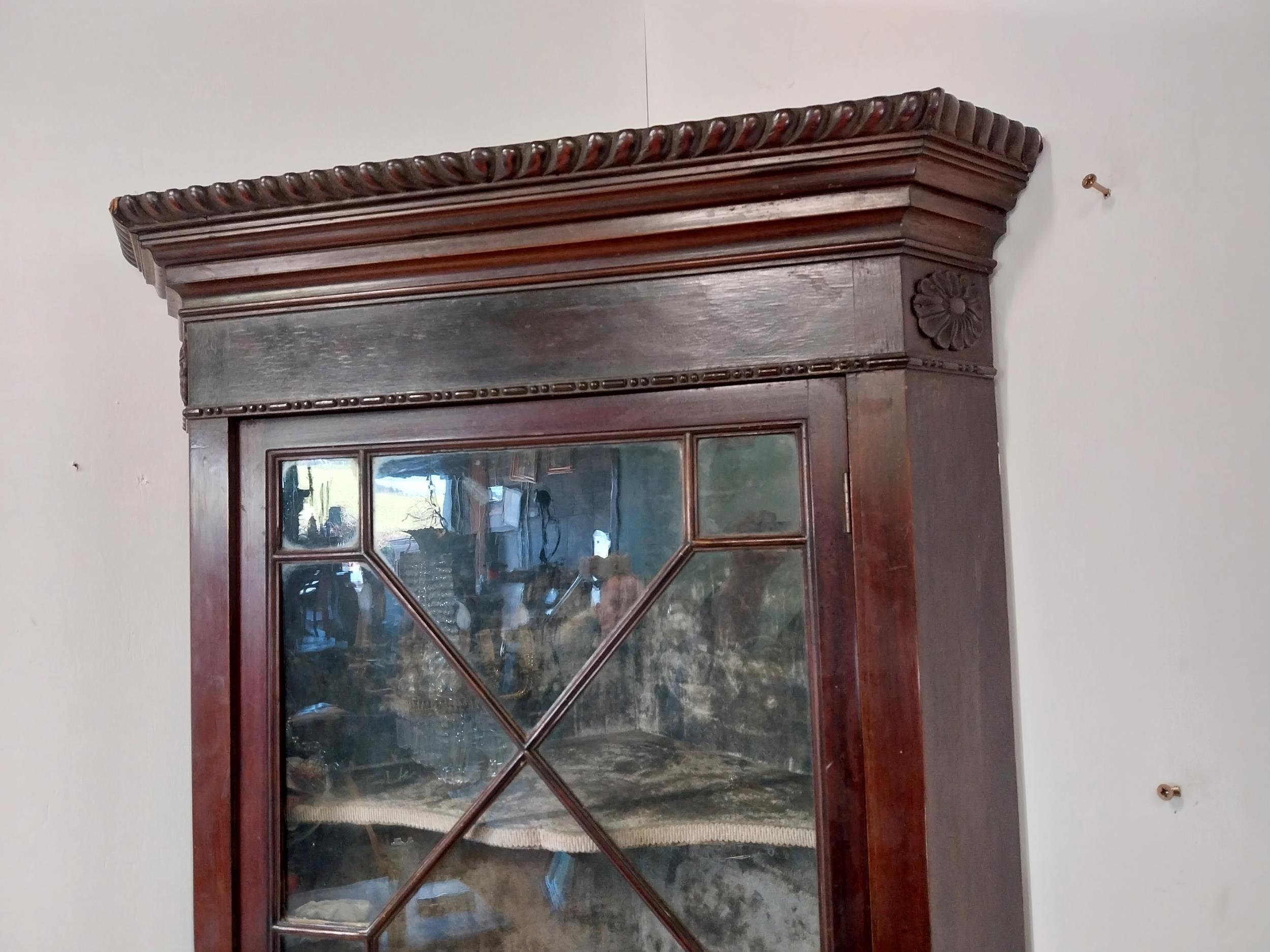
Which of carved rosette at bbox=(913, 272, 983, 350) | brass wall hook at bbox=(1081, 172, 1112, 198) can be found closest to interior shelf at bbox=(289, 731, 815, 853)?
carved rosette at bbox=(913, 272, 983, 350)

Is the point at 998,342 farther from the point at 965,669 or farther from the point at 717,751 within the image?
the point at 717,751

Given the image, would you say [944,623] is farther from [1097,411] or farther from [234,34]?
[234,34]

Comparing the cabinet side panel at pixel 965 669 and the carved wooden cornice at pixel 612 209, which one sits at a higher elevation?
the carved wooden cornice at pixel 612 209

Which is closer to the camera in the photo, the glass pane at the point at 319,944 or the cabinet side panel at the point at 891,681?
the cabinet side panel at the point at 891,681

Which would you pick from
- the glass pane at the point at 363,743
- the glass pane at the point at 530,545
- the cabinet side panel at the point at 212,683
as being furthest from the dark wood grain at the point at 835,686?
the cabinet side panel at the point at 212,683

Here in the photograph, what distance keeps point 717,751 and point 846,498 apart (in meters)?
0.21

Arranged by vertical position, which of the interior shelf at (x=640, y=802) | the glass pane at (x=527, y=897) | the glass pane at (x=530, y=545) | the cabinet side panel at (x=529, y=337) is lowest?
the glass pane at (x=527, y=897)

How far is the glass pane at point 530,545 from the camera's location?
2.42 ft

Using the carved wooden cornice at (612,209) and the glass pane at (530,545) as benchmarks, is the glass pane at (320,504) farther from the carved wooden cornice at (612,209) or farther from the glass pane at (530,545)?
the carved wooden cornice at (612,209)

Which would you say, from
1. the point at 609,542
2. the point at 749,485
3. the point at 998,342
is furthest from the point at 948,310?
the point at 609,542

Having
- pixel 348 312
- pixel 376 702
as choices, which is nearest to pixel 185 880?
pixel 376 702

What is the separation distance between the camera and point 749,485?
0.72m

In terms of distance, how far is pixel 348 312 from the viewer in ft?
2.62

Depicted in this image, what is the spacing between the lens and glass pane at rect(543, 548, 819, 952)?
709 mm
